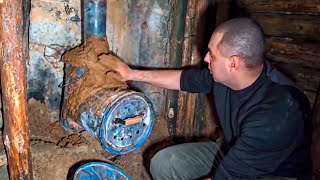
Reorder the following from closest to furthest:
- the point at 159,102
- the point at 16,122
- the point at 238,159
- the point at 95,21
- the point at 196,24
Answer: the point at 238,159 → the point at 16,122 → the point at 95,21 → the point at 196,24 → the point at 159,102

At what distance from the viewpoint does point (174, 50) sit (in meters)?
3.27

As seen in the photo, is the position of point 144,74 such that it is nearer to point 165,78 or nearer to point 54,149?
point 165,78

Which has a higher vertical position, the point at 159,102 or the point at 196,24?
the point at 196,24

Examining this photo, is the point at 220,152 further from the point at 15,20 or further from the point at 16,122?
the point at 15,20

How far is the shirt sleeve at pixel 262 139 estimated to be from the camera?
1.92 m

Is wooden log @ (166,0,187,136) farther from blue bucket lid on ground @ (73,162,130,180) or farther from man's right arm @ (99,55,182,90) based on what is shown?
blue bucket lid on ground @ (73,162,130,180)

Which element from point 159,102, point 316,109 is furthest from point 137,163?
point 316,109

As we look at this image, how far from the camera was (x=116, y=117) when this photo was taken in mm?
2273

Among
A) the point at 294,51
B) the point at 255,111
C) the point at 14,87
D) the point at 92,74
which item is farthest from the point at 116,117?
the point at 294,51

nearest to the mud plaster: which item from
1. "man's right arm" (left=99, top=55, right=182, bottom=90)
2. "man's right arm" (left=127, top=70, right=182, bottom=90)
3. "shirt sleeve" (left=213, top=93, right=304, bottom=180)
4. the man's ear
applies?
"man's right arm" (left=99, top=55, right=182, bottom=90)

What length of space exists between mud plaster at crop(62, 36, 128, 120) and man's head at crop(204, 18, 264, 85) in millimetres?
708

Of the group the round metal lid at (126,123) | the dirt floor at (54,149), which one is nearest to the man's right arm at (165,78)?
the round metal lid at (126,123)

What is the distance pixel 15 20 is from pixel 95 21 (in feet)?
1.85

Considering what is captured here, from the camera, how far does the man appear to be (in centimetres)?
193
